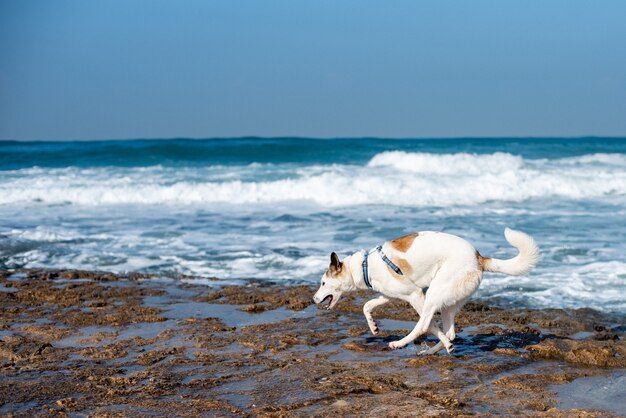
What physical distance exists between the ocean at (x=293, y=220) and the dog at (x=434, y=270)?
8.11ft

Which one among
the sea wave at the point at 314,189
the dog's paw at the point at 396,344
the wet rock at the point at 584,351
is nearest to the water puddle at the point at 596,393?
the wet rock at the point at 584,351

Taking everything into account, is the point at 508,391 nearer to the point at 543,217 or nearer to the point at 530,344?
the point at 530,344

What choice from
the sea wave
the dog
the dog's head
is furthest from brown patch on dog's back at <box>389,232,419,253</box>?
the sea wave

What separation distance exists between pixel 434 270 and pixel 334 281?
1.06 metres

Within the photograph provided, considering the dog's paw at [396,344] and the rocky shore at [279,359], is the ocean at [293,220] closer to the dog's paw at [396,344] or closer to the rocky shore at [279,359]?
the rocky shore at [279,359]

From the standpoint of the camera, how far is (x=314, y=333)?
6.58 meters

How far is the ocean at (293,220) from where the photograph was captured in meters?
9.84

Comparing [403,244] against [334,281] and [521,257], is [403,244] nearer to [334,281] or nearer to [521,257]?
[334,281]

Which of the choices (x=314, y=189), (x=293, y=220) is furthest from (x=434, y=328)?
(x=314, y=189)

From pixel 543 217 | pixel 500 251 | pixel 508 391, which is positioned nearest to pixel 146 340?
pixel 508 391

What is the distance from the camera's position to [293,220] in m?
15.4

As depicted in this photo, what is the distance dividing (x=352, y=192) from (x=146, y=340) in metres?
14.6

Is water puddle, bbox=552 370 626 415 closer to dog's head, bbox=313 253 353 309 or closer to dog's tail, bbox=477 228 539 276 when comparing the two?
dog's tail, bbox=477 228 539 276

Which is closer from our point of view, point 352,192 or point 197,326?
point 197,326
